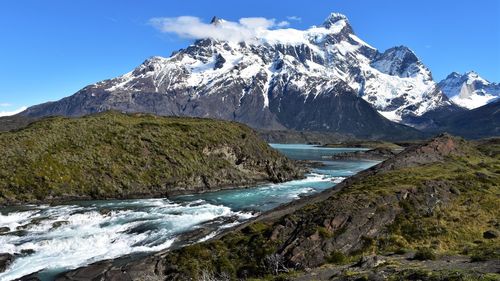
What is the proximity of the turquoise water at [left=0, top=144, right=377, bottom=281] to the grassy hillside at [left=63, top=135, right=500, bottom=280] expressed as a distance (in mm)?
9007

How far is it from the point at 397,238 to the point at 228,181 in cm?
7317

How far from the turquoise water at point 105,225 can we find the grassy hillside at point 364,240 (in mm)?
9007

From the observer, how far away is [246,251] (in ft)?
145

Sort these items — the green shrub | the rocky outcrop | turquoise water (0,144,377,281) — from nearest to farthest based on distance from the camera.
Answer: the green shrub → the rocky outcrop → turquoise water (0,144,377,281)

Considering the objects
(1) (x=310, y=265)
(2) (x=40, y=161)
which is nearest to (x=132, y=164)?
(2) (x=40, y=161)

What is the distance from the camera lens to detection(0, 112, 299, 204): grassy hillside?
93062 mm

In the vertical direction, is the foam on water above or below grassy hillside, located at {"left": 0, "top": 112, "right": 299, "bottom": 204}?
below

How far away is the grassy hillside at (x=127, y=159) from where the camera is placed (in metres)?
93.1

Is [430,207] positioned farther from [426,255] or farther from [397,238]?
[426,255]

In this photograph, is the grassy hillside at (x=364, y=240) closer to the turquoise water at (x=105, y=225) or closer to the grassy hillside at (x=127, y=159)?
the turquoise water at (x=105, y=225)

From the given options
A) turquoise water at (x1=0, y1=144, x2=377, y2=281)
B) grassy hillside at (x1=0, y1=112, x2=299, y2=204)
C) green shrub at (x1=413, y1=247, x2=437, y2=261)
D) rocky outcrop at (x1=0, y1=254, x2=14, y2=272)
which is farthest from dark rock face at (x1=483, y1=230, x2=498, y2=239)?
grassy hillside at (x1=0, y1=112, x2=299, y2=204)

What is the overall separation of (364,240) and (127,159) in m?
73.7

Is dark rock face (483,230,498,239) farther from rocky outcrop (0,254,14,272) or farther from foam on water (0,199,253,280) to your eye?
rocky outcrop (0,254,14,272)

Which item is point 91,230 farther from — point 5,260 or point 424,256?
point 424,256
